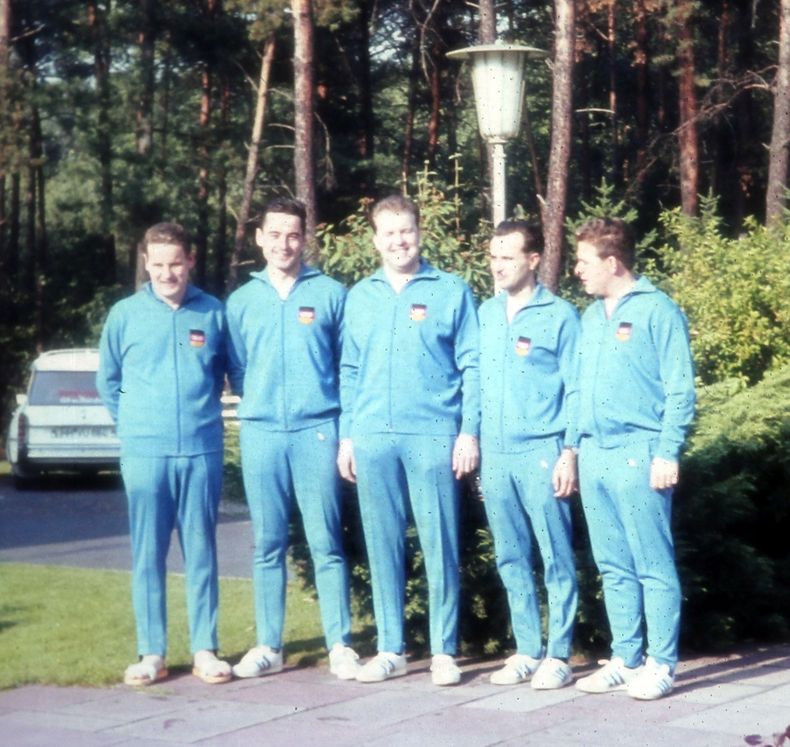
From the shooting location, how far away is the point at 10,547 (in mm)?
14453

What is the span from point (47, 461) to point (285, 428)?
14.7m

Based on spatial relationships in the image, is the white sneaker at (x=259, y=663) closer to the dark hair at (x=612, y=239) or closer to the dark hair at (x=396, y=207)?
the dark hair at (x=396, y=207)

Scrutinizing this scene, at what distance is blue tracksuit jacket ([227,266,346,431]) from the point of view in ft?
24.7

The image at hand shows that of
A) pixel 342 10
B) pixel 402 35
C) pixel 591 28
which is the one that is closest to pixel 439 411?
pixel 342 10

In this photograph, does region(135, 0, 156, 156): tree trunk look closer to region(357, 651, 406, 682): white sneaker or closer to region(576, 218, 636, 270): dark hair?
region(357, 651, 406, 682): white sneaker

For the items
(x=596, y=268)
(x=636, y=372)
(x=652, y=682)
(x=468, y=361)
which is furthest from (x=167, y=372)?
(x=652, y=682)

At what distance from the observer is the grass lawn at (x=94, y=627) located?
7895 millimetres

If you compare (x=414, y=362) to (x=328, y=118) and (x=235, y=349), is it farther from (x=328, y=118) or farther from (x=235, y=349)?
(x=328, y=118)

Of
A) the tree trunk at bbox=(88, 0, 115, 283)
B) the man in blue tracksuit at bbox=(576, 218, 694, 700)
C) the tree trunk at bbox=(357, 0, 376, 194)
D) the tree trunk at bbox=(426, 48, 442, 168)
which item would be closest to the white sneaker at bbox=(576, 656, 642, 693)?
the man in blue tracksuit at bbox=(576, 218, 694, 700)

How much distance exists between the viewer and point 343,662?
7.47m

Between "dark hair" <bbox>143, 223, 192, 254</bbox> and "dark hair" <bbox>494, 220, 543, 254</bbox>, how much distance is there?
1.43 meters

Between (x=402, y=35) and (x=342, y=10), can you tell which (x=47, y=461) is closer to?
(x=342, y=10)

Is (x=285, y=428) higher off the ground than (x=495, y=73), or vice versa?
(x=495, y=73)

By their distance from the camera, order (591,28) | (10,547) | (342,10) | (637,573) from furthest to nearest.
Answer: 1. (591,28)
2. (342,10)
3. (10,547)
4. (637,573)
